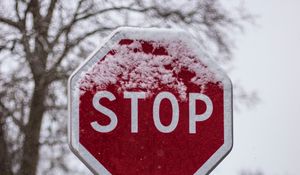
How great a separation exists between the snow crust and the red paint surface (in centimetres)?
2

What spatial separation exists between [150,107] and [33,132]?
543 inches

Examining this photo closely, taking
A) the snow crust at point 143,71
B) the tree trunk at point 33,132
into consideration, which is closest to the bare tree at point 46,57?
the tree trunk at point 33,132

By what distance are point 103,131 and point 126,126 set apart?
6 cm

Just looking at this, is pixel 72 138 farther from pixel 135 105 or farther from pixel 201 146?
pixel 201 146

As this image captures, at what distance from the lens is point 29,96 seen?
14.3 metres

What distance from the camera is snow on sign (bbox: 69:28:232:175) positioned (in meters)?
2.07

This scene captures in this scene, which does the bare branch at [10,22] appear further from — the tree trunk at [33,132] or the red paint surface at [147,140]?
the red paint surface at [147,140]

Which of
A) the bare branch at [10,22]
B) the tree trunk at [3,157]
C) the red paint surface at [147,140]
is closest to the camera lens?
the red paint surface at [147,140]

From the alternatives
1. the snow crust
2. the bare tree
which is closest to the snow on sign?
the snow crust

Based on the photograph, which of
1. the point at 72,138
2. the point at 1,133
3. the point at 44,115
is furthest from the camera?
the point at 44,115

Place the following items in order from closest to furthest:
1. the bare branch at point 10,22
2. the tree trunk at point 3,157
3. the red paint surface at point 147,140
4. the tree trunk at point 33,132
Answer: the red paint surface at point 147,140 → the tree trunk at point 3,157 → the tree trunk at point 33,132 → the bare branch at point 10,22

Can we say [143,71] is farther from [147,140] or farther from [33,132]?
[33,132]

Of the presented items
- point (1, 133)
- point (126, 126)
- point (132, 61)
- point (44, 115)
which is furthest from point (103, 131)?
point (44, 115)

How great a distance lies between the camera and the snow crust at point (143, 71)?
2.12m
